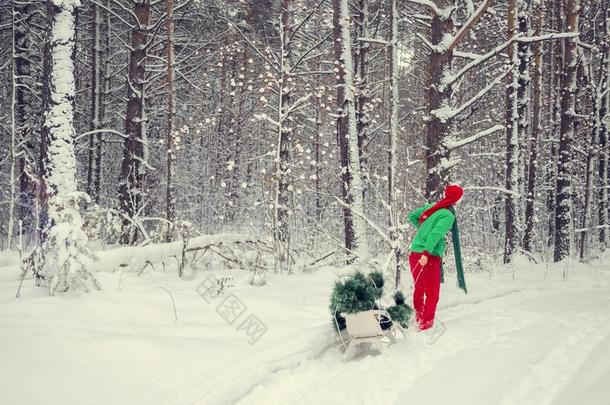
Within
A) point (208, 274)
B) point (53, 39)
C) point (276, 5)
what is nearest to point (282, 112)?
point (208, 274)

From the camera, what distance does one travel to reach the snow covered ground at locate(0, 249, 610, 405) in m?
3.36

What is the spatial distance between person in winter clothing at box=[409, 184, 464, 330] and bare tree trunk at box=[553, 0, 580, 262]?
28.7 feet

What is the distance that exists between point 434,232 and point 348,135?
13.9 ft

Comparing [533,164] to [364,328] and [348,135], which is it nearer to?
[348,135]

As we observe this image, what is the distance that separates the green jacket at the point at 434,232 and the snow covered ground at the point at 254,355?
1.00 metres

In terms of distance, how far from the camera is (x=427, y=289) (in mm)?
5672

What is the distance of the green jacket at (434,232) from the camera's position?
5.57 meters

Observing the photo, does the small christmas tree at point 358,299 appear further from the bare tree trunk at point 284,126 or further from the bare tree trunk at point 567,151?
the bare tree trunk at point 567,151

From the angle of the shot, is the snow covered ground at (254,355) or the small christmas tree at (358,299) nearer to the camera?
the snow covered ground at (254,355)

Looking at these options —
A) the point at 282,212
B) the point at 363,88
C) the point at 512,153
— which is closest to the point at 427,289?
the point at 282,212

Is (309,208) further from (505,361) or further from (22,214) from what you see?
(505,361)

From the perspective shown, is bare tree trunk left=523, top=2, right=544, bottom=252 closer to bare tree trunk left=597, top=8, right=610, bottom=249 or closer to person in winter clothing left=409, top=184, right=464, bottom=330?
bare tree trunk left=597, top=8, right=610, bottom=249

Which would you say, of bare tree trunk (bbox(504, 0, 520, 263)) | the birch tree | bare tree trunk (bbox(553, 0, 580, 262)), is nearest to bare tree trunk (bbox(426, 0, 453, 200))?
bare tree trunk (bbox(504, 0, 520, 263))

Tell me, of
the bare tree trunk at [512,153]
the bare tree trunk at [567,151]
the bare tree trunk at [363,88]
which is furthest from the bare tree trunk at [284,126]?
the bare tree trunk at [567,151]
